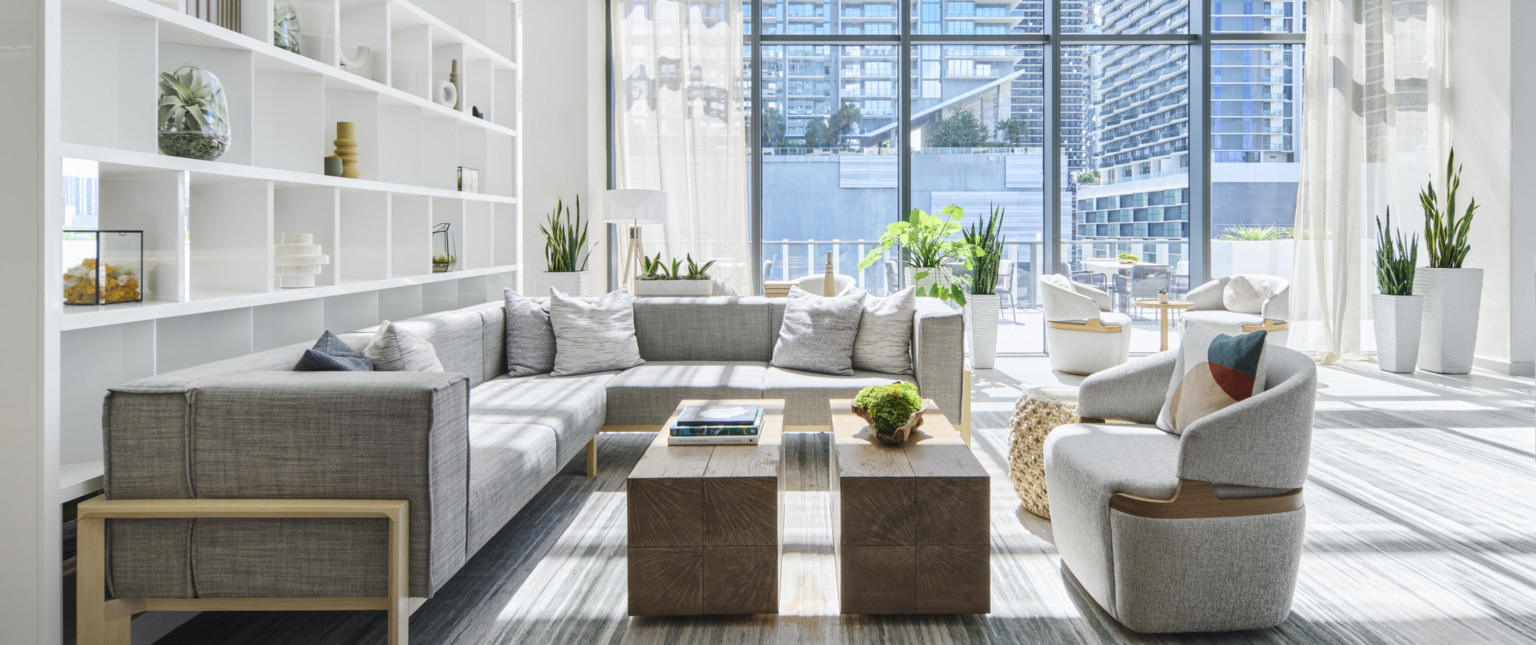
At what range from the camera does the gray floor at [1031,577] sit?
227cm

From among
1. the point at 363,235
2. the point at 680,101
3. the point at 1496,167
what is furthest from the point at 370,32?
the point at 1496,167

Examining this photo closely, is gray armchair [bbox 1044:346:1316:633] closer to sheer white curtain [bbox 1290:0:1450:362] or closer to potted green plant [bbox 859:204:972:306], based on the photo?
potted green plant [bbox 859:204:972:306]

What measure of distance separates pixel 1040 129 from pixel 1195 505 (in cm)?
578

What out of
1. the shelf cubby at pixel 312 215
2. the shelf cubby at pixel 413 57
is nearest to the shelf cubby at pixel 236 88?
the shelf cubby at pixel 312 215

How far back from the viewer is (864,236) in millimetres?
7496

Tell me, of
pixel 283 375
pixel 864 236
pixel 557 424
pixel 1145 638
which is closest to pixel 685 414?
pixel 557 424

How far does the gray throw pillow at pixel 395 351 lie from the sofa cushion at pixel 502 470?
0.98 ft

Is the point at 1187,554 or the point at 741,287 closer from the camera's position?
the point at 1187,554

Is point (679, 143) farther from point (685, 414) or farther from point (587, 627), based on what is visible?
point (587, 627)

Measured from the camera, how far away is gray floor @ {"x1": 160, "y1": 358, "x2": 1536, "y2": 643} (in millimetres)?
2273

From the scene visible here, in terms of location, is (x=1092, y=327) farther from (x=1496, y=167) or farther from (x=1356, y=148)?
(x=1496, y=167)

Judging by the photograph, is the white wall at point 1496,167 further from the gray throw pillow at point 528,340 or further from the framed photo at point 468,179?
the framed photo at point 468,179

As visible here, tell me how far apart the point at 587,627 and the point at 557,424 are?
3.42 ft

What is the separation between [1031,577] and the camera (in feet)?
8.72
